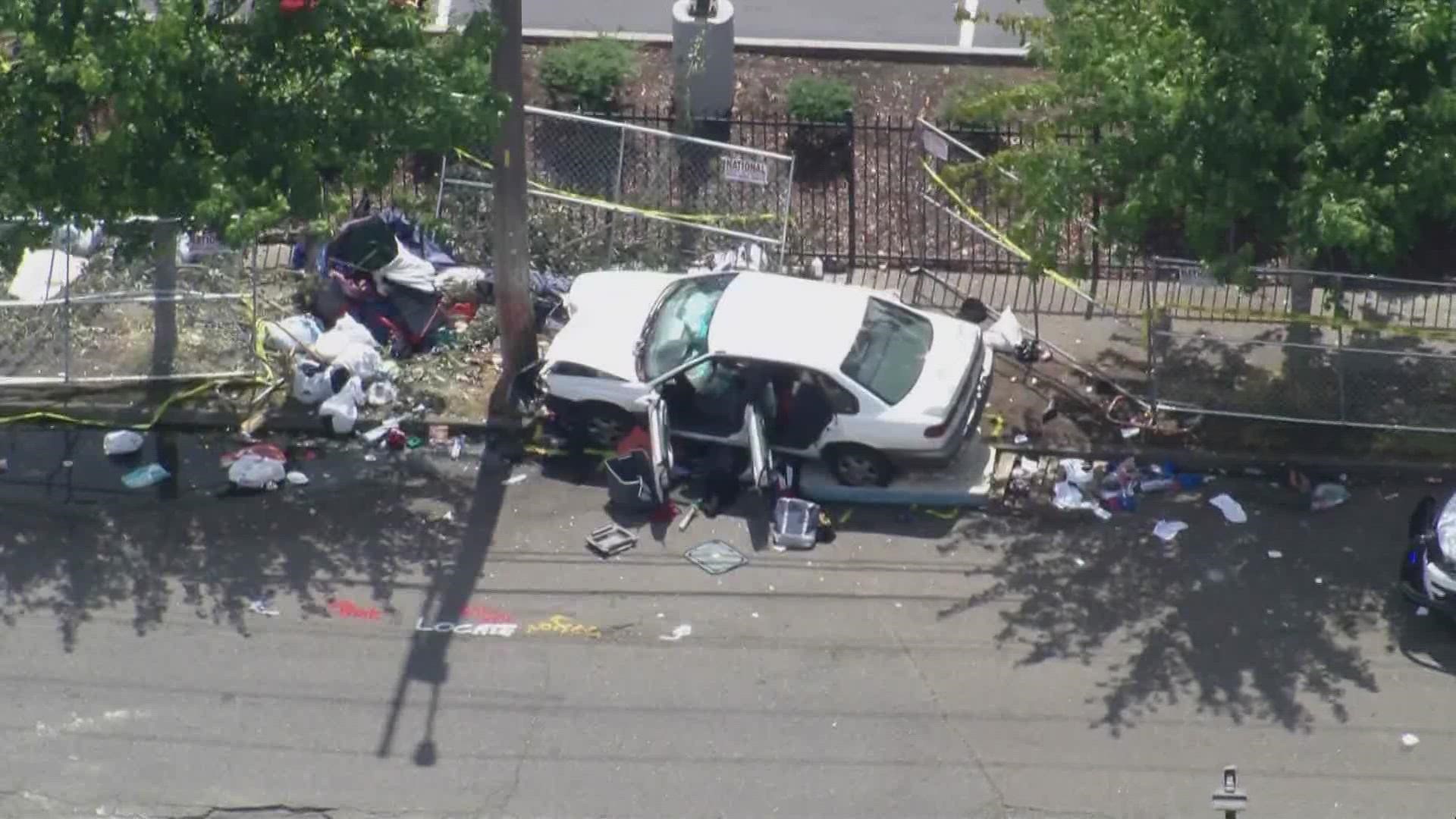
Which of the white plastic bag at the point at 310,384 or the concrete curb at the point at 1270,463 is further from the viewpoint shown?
the white plastic bag at the point at 310,384

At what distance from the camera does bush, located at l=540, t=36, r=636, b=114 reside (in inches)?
771

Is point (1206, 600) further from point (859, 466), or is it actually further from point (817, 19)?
point (817, 19)

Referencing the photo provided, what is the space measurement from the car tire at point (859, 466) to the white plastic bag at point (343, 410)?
355cm

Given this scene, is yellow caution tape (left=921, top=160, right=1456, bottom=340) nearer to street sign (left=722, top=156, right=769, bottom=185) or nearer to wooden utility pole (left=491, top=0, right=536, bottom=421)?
street sign (left=722, top=156, right=769, bottom=185)

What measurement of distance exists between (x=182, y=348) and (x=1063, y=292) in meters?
7.13

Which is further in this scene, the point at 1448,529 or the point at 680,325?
the point at 680,325

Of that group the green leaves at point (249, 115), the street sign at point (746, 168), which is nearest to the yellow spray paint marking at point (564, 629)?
the green leaves at point (249, 115)

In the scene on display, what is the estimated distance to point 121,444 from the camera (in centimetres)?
1525

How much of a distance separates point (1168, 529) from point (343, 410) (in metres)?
6.02

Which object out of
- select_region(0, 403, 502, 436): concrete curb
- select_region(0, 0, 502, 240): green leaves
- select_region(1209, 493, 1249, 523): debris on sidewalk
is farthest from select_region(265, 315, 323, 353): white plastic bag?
select_region(1209, 493, 1249, 523): debris on sidewalk

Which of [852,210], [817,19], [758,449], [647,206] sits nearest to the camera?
[758,449]

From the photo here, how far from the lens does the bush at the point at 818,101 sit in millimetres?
19375

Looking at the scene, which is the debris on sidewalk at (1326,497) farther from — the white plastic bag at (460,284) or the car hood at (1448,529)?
the white plastic bag at (460,284)

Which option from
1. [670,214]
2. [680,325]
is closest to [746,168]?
[670,214]
